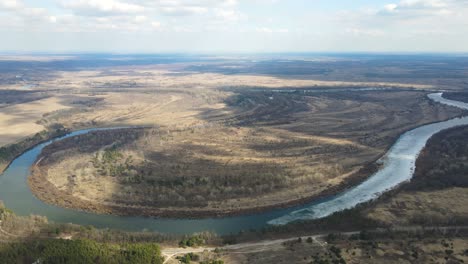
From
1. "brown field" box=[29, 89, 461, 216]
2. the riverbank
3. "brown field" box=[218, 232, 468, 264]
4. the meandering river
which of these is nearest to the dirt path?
"brown field" box=[218, 232, 468, 264]

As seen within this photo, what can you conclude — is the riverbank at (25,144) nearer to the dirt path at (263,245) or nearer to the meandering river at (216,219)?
the meandering river at (216,219)

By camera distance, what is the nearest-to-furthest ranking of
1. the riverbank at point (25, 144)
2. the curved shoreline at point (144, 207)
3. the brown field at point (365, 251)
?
the brown field at point (365, 251)
the curved shoreline at point (144, 207)
the riverbank at point (25, 144)

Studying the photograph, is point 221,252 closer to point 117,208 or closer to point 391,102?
point 117,208

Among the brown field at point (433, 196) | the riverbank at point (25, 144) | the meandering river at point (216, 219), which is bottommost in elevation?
the meandering river at point (216, 219)

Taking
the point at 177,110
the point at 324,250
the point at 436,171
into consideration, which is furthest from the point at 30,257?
the point at 177,110

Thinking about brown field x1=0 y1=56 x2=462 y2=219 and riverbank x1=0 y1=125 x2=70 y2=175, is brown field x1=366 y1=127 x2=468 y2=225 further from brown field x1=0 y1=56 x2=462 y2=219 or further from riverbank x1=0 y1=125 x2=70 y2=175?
riverbank x1=0 y1=125 x2=70 y2=175

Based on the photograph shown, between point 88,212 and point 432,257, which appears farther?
point 88,212

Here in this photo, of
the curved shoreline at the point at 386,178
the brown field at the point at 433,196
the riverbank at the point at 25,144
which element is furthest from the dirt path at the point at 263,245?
the riverbank at the point at 25,144

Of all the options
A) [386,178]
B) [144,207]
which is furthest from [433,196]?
[144,207]
